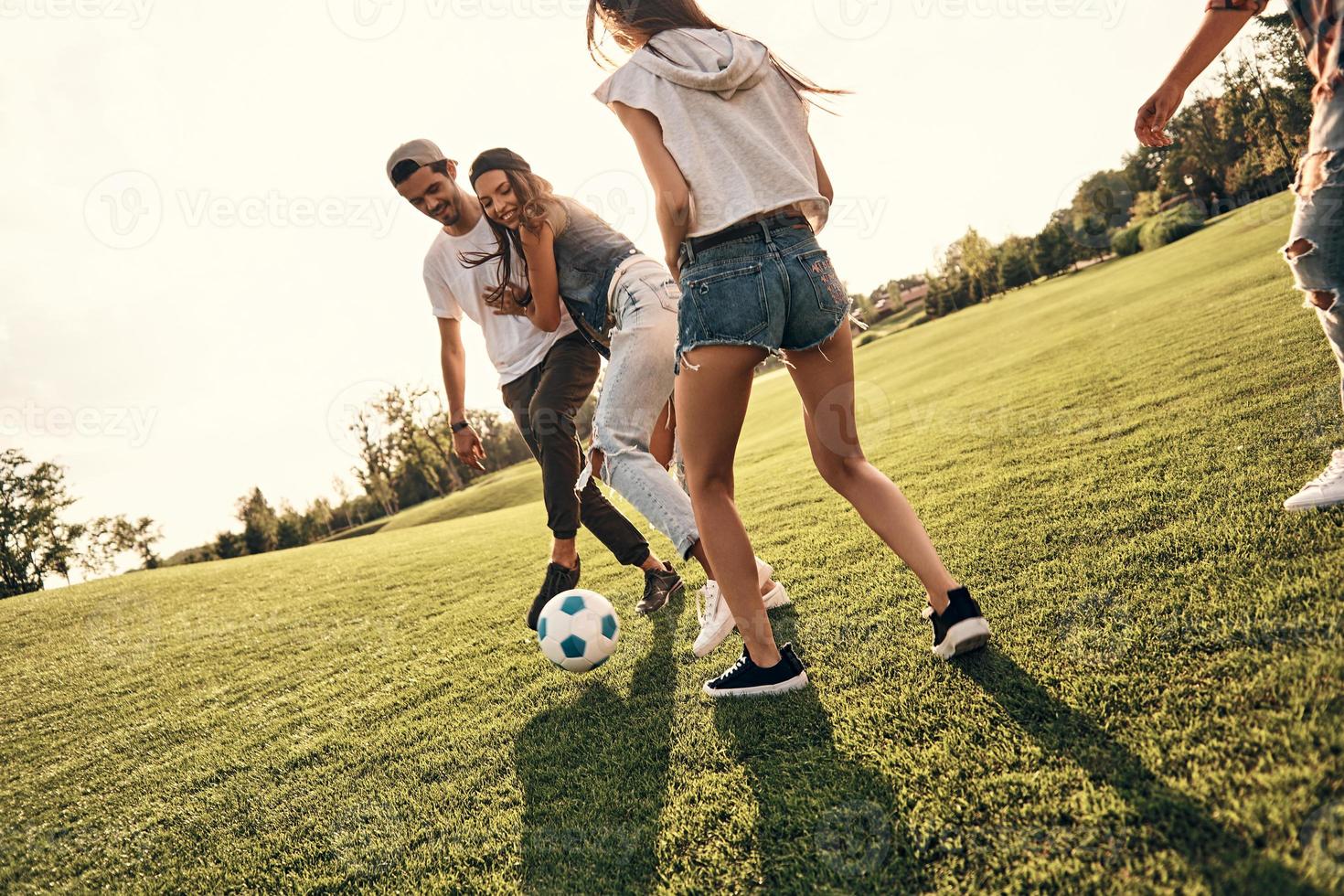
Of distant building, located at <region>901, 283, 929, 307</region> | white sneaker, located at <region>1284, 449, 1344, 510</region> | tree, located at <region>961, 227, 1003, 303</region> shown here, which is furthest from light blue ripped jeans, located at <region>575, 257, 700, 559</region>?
distant building, located at <region>901, 283, 929, 307</region>

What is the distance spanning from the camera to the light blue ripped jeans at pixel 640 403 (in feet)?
9.72

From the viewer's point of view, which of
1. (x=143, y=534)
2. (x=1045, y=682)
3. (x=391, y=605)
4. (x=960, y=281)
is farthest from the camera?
(x=960, y=281)

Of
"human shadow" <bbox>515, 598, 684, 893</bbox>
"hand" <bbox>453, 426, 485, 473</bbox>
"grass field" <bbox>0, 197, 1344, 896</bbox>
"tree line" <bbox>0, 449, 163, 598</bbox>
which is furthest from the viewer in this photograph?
"tree line" <bbox>0, 449, 163, 598</bbox>

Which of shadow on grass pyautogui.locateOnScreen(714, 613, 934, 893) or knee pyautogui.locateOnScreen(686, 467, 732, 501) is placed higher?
knee pyautogui.locateOnScreen(686, 467, 732, 501)

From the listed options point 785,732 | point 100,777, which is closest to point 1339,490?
point 785,732

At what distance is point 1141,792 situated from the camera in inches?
61.9

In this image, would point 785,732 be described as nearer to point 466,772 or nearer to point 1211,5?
point 466,772

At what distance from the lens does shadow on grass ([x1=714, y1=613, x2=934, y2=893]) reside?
1594mm

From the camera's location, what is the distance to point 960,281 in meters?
68.9

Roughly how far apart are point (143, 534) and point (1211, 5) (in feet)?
235

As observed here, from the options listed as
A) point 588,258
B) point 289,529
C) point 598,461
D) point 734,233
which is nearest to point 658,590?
point 598,461

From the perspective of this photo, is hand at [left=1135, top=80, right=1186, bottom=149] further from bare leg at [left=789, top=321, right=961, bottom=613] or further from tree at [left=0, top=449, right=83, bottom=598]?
tree at [left=0, top=449, right=83, bottom=598]

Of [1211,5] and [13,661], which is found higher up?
[1211,5]

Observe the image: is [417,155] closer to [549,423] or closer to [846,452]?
[549,423]
